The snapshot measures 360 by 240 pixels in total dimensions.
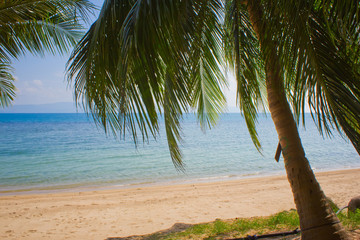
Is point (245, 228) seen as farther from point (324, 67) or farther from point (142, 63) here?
point (142, 63)

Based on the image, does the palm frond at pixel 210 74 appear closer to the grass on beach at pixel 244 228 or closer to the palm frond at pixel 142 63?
the palm frond at pixel 142 63

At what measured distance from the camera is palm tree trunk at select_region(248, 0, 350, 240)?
266cm

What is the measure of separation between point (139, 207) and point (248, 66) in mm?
5752

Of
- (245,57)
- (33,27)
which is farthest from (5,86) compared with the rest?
(245,57)

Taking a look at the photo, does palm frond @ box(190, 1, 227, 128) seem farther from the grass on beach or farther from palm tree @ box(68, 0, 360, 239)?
the grass on beach

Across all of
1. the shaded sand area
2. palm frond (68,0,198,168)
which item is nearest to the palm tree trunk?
palm frond (68,0,198,168)

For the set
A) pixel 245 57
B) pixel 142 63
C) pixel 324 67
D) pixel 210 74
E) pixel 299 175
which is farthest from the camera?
pixel 210 74

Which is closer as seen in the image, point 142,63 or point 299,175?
point 142,63

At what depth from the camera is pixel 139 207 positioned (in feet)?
25.1

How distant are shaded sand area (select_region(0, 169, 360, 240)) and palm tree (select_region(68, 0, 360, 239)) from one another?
3.80 m

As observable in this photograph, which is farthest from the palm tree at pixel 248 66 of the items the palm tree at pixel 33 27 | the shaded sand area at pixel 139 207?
the shaded sand area at pixel 139 207

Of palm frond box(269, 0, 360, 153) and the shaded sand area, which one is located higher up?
palm frond box(269, 0, 360, 153)

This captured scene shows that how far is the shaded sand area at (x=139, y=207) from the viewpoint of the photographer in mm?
5957

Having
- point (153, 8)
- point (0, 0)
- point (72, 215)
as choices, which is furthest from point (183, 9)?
point (72, 215)
